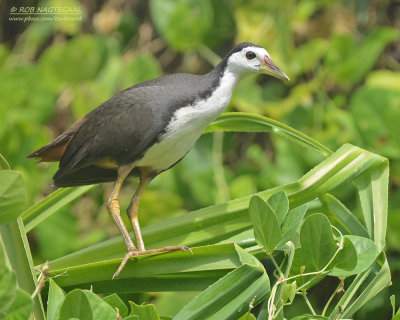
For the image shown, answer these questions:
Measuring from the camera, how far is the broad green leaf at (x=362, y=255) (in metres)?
0.75

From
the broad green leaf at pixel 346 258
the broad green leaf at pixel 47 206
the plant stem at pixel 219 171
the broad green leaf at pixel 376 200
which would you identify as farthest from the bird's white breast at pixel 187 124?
the plant stem at pixel 219 171

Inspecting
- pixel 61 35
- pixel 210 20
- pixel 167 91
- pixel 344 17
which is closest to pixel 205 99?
pixel 167 91

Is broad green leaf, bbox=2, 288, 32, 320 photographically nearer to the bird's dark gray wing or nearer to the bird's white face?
the bird's dark gray wing

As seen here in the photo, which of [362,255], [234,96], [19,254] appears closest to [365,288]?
[362,255]

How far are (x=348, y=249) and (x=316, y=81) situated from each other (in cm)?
155

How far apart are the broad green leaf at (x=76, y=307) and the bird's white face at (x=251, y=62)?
54cm

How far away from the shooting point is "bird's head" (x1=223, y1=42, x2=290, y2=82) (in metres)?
1.08

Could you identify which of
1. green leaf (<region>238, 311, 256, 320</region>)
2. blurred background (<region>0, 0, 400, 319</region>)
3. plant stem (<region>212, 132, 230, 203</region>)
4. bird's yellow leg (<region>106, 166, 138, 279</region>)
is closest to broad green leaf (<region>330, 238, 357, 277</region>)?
green leaf (<region>238, 311, 256, 320</region>)

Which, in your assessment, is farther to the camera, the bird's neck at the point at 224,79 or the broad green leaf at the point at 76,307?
the bird's neck at the point at 224,79

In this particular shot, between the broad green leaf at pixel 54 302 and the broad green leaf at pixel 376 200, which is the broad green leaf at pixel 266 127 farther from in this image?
the broad green leaf at pixel 54 302

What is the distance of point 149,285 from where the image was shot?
82 cm

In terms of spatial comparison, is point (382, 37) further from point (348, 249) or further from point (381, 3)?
point (348, 249)

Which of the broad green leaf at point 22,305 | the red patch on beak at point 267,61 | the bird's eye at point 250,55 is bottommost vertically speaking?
the broad green leaf at point 22,305

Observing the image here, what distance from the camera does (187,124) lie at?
1.01 metres
